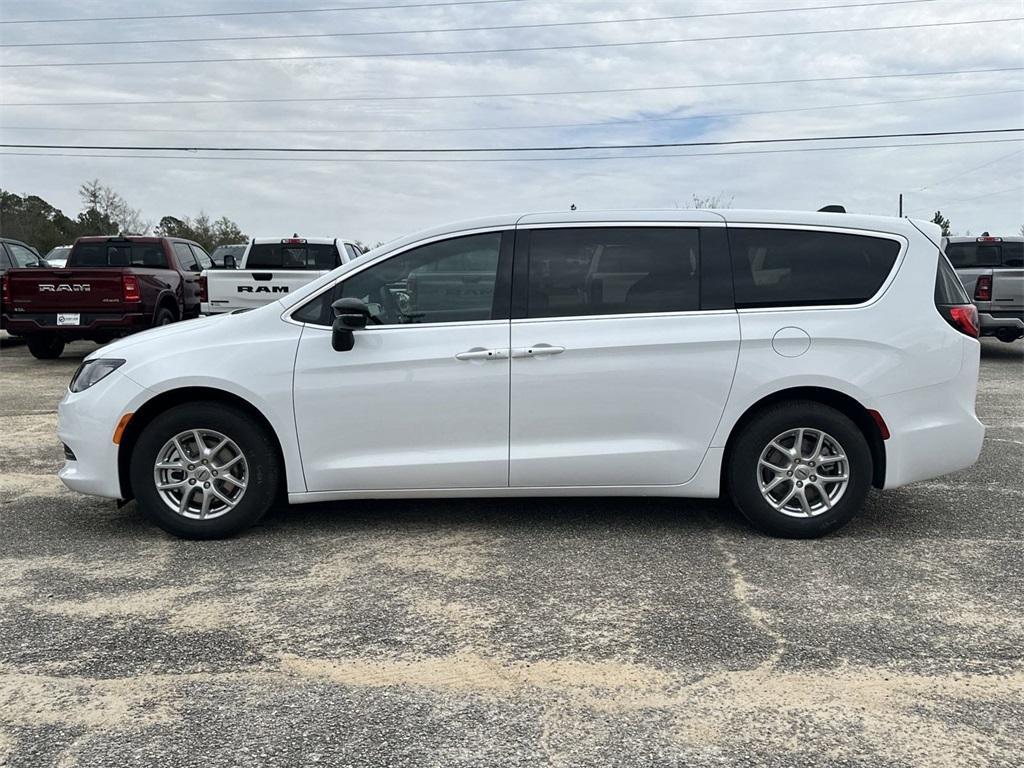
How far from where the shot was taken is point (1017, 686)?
10.3ft

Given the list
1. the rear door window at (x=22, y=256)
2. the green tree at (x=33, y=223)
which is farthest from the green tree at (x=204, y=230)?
the rear door window at (x=22, y=256)

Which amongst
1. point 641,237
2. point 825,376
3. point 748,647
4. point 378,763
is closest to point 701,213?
point 641,237

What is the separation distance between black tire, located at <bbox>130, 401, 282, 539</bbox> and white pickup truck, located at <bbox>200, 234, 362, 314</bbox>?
6.30 metres

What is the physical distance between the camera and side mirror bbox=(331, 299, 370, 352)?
14.9ft

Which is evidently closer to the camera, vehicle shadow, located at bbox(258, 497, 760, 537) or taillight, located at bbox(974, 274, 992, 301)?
vehicle shadow, located at bbox(258, 497, 760, 537)

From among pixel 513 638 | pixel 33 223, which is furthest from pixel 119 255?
pixel 33 223

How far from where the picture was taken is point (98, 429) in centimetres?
467

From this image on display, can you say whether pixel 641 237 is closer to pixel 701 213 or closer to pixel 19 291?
pixel 701 213

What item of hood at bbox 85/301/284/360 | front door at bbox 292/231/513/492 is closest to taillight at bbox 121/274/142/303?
hood at bbox 85/301/284/360

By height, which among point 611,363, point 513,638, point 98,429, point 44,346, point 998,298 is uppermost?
point 998,298

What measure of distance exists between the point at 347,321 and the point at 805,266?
8.38 ft

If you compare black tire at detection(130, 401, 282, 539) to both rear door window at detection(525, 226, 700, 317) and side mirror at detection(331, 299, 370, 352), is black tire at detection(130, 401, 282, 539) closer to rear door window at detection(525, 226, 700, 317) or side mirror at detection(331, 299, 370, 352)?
side mirror at detection(331, 299, 370, 352)

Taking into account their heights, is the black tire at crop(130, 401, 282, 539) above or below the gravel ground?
above

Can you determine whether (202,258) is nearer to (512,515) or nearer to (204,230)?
(512,515)
